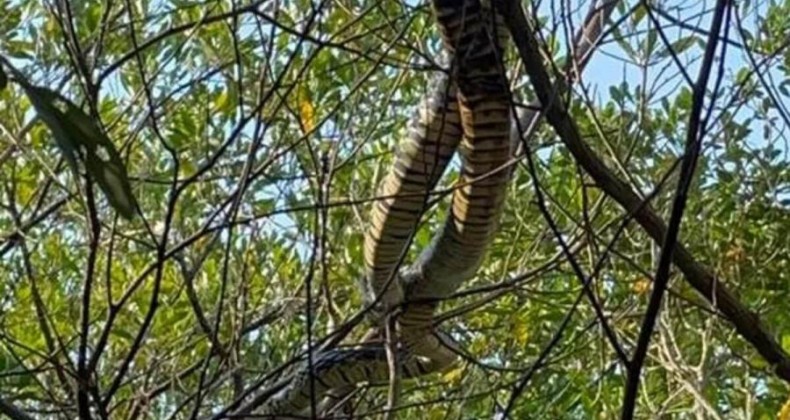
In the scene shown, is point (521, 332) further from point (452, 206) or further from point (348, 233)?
point (452, 206)

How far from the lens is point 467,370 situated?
2496 millimetres

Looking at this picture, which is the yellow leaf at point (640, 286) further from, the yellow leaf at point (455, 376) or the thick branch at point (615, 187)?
the thick branch at point (615, 187)

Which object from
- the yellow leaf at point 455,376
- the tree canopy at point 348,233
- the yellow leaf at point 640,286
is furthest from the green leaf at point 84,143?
the yellow leaf at point 455,376

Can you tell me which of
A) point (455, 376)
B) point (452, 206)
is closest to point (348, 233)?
point (455, 376)

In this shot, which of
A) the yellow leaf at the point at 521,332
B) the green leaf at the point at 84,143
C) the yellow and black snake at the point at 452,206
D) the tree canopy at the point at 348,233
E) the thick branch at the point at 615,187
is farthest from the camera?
the yellow leaf at the point at 521,332

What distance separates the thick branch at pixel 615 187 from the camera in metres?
1.25

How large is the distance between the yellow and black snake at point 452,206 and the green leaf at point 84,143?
0.72m

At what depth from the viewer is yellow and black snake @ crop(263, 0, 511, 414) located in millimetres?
1369

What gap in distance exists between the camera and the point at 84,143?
60 cm

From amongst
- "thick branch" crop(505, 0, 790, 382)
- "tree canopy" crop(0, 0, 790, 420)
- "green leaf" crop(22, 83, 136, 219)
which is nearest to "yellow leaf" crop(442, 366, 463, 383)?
"tree canopy" crop(0, 0, 790, 420)

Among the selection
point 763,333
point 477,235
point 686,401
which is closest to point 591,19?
point 477,235

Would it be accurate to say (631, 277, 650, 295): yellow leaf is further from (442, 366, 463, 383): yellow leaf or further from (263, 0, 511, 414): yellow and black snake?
(263, 0, 511, 414): yellow and black snake

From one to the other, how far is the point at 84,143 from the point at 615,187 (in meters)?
0.88

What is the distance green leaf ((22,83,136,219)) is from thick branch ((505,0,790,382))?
2.18 ft
